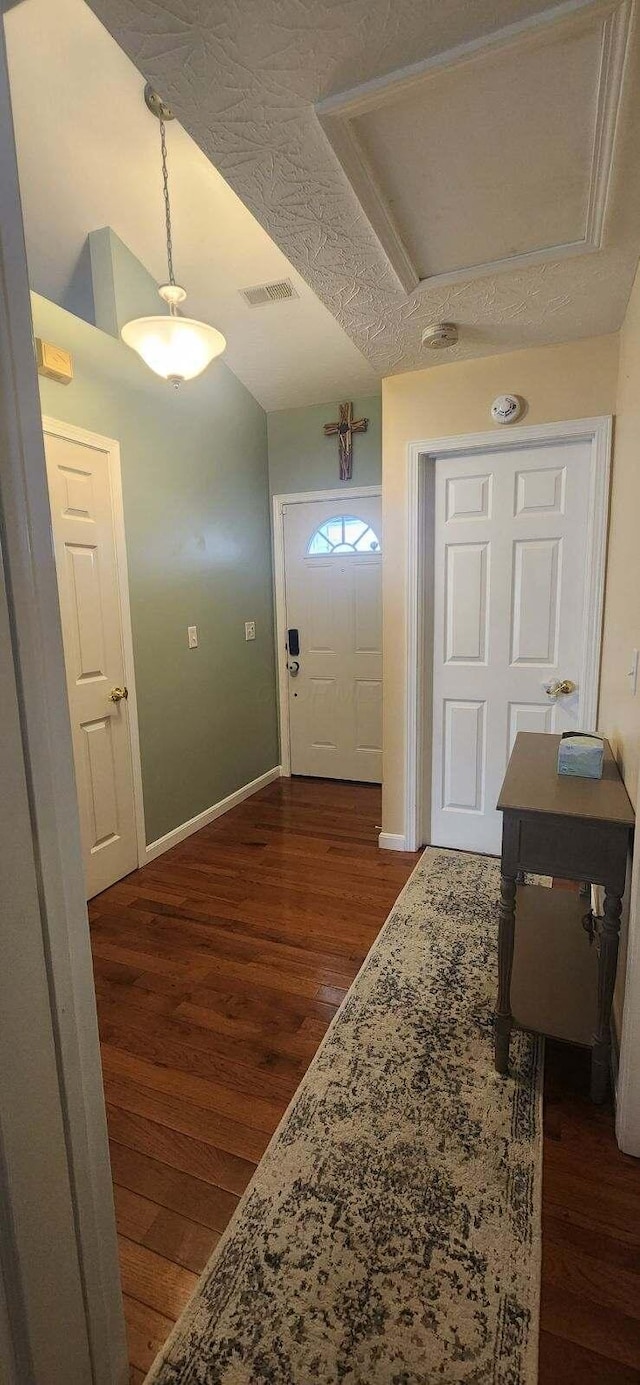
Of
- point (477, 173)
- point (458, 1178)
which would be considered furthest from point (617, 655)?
point (458, 1178)

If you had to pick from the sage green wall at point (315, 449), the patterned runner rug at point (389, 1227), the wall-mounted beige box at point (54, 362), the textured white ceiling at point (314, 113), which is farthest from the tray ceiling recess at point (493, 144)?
the patterned runner rug at point (389, 1227)

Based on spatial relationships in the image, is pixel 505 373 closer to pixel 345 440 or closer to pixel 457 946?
pixel 345 440

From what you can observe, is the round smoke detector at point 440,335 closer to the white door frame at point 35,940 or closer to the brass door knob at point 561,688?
the brass door knob at point 561,688

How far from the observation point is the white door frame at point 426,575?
92.4 inches

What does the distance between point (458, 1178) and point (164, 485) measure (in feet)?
9.61

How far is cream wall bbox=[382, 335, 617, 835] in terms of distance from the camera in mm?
2311

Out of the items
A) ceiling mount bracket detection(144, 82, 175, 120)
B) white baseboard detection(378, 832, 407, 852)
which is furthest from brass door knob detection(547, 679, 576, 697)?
ceiling mount bracket detection(144, 82, 175, 120)

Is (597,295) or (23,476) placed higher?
(597,295)

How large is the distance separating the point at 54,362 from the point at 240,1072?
253 cm

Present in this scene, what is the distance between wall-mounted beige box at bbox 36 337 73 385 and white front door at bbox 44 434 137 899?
23 centimetres

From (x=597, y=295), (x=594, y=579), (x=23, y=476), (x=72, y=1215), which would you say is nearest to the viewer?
(x=23, y=476)

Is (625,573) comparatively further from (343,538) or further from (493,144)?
(343,538)

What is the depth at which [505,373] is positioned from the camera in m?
2.43

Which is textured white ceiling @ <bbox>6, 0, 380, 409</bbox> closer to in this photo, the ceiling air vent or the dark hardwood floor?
the ceiling air vent
